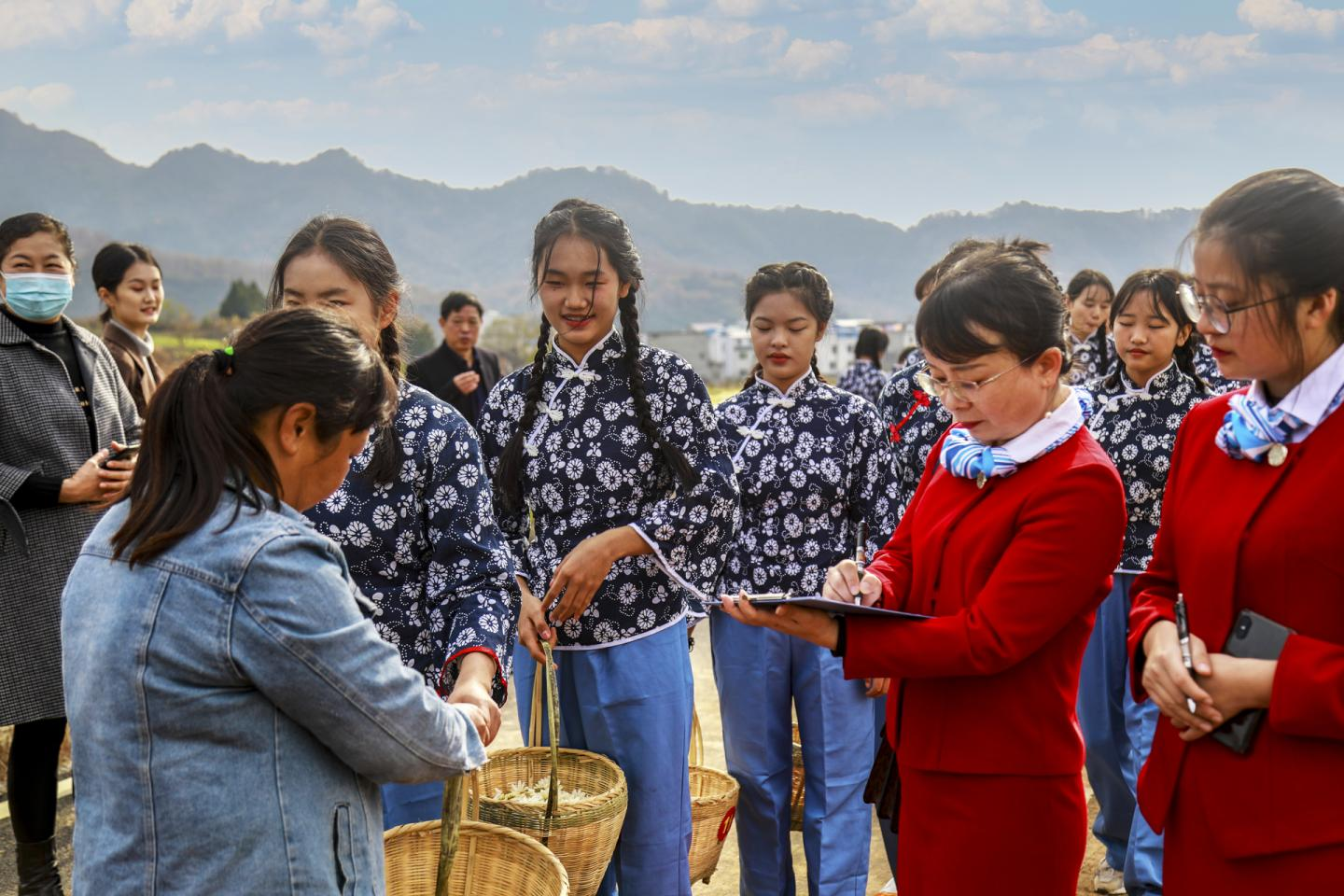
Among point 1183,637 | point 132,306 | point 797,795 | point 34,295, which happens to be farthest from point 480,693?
point 132,306

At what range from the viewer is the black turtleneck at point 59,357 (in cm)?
353

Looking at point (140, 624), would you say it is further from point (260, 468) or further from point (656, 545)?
point (656, 545)

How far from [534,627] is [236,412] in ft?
4.49

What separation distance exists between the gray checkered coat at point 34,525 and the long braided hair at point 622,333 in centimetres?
168

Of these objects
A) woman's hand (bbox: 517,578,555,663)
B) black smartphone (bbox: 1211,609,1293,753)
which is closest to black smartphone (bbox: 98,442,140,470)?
woman's hand (bbox: 517,578,555,663)

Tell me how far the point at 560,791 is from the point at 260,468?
62.9 inches

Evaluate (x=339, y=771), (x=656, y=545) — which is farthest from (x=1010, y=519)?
(x=339, y=771)

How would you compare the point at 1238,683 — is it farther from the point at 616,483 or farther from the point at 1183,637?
the point at 616,483

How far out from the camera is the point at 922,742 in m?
2.11

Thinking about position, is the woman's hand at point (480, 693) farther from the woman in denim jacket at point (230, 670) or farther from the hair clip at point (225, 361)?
the hair clip at point (225, 361)

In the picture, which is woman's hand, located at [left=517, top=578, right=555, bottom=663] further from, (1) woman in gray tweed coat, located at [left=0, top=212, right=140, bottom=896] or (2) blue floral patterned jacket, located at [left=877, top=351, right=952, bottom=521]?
(1) woman in gray tweed coat, located at [left=0, top=212, right=140, bottom=896]

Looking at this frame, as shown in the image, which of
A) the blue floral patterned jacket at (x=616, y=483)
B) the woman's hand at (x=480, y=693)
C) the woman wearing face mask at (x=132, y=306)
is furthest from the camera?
the woman wearing face mask at (x=132, y=306)

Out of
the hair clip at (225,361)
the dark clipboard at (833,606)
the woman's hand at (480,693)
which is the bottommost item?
the woman's hand at (480,693)

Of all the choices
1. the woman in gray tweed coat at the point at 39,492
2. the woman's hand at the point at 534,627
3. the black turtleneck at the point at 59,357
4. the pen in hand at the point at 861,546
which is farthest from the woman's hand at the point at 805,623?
the black turtleneck at the point at 59,357
